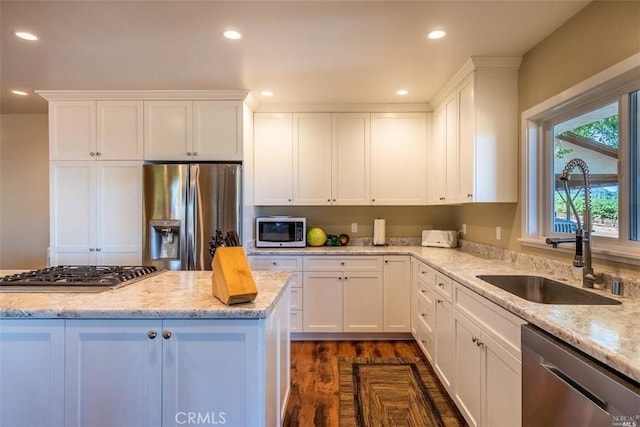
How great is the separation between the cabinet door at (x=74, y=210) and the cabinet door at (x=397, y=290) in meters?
2.83

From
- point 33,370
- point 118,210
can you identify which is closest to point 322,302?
point 118,210

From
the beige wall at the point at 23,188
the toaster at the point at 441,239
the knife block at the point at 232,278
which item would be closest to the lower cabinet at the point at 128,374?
the knife block at the point at 232,278

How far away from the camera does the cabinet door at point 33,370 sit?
1319mm

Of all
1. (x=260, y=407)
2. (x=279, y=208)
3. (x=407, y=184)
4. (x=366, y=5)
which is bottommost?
(x=260, y=407)

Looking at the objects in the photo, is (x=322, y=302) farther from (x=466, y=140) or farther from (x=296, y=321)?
(x=466, y=140)

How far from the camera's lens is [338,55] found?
7.70 ft

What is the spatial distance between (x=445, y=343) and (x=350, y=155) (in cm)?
207

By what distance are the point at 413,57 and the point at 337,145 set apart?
4.30ft

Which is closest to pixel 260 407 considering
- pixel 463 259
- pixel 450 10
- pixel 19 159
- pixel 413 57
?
pixel 463 259

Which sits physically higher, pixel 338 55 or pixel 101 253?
pixel 338 55

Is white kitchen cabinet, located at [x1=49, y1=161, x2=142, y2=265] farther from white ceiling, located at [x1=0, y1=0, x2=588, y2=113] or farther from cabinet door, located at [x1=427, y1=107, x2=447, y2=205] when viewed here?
cabinet door, located at [x1=427, y1=107, x2=447, y2=205]

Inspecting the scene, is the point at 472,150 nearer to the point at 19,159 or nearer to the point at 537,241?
the point at 537,241

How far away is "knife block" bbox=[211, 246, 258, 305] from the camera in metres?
1.32

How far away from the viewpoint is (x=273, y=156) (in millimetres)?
3537
